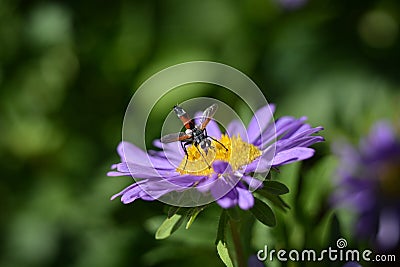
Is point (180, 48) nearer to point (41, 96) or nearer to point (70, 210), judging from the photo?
point (41, 96)

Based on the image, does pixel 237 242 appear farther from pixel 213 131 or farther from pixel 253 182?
pixel 213 131

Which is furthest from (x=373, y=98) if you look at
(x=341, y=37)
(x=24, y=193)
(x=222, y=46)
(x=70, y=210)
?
(x=24, y=193)

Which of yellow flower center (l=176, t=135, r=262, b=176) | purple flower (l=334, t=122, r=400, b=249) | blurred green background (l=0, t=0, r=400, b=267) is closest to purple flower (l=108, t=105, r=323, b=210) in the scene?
yellow flower center (l=176, t=135, r=262, b=176)

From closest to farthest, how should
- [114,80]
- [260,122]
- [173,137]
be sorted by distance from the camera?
[173,137], [260,122], [114,80]

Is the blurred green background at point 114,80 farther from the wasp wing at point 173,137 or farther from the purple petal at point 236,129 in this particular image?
the wasp wing at point 173,137

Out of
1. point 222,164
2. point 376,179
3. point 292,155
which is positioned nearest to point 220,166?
point 222,164

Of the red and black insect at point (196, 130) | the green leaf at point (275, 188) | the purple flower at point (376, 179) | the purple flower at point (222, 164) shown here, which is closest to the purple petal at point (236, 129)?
the purple flower at point (222, 164)

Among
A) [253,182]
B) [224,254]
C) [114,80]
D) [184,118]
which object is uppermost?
[114,80]

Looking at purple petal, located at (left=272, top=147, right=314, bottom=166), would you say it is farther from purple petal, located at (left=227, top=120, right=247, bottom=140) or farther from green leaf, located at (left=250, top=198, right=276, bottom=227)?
purple petal, located at (left=227, top=120, right=247, bottom=140)
